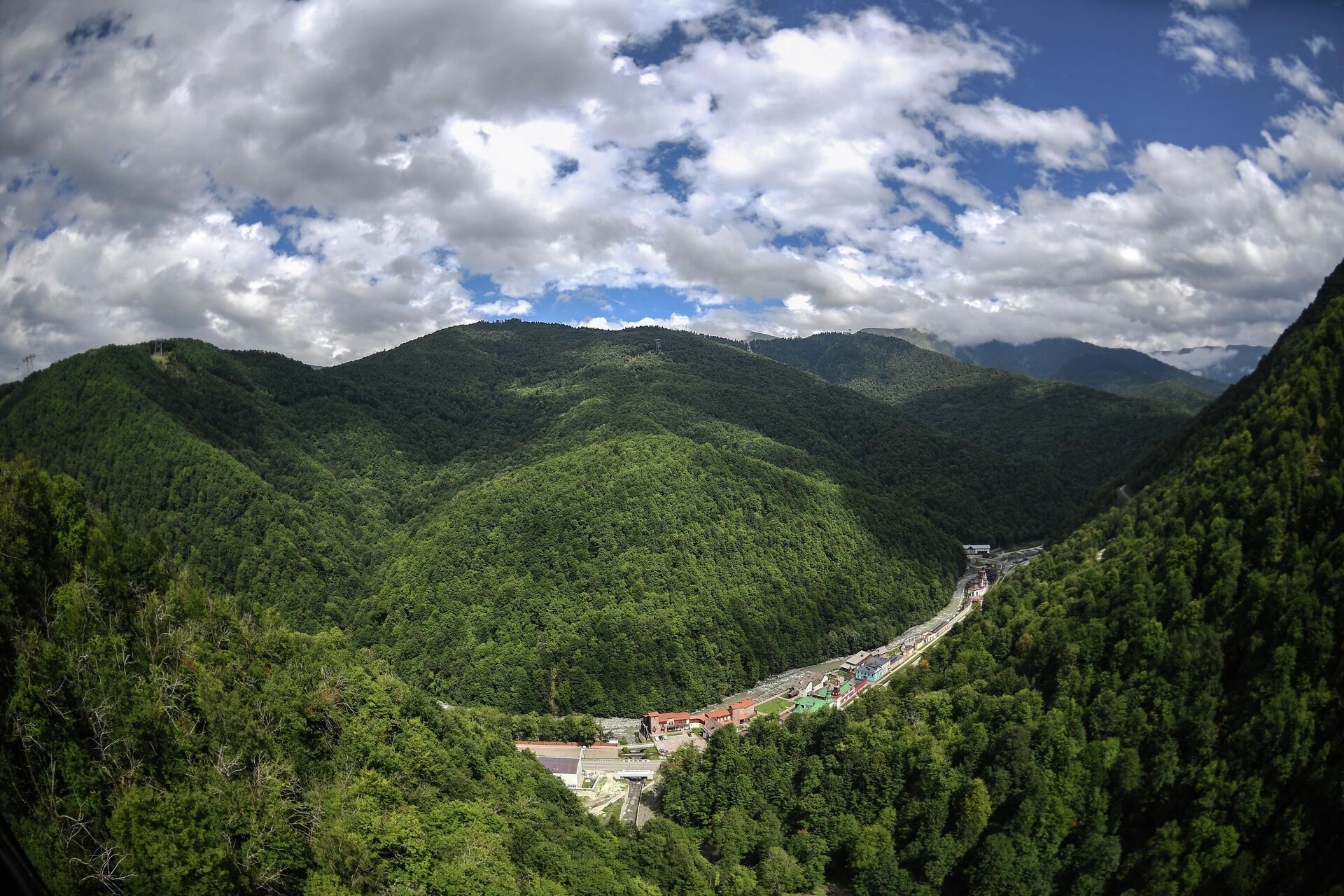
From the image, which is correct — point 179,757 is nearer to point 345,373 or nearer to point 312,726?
point 312,726

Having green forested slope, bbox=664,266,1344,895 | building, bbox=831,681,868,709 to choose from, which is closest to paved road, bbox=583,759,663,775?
green forested slope, bbox=664,266,1344,895

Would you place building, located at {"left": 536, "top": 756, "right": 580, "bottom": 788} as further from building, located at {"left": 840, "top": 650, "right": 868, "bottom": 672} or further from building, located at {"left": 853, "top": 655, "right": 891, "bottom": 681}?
building, located at {"left": 840, "top": 650, "right": 868, "bottom": 672}

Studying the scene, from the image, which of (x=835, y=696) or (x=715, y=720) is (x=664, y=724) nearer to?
(x=715, y=720)

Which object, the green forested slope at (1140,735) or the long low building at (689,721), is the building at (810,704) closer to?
the long low building at (689,721)

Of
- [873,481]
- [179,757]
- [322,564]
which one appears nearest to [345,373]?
[322,564]

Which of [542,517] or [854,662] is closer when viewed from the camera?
[854,662]

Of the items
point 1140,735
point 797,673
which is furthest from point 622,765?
point 1140,735
